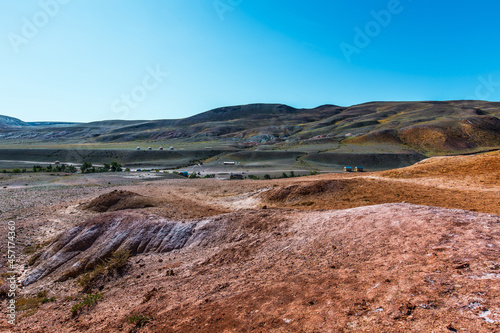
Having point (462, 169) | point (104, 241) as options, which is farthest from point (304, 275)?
point (462, 169)


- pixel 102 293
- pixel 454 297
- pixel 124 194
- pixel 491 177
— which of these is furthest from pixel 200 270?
pixel 491 177

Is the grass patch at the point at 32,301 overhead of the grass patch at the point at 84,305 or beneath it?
beneath

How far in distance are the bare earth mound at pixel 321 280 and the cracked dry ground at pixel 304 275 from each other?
3 centimetres

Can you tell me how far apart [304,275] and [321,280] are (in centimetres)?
64

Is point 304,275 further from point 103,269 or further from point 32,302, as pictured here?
point 32,302

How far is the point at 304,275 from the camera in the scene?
7.27 metres

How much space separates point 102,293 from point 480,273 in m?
11.1

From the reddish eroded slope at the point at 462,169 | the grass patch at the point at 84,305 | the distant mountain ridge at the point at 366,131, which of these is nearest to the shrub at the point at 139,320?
the grass patch at the point at 84,305

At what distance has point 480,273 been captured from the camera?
5.44 meters

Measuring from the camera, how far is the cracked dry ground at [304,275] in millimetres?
4953

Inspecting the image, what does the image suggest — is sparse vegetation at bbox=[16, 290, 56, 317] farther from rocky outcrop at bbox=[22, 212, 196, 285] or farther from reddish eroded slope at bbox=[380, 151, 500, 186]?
reddish eroded slope at bbox=[380, 151, 500, 186]

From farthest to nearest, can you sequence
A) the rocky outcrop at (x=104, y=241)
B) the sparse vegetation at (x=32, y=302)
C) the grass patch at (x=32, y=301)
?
the rocky outcrop at (x=104, y=241)
the grass patch at (x=32, y=301)
the sparse vegetation at (x=32, y=302)

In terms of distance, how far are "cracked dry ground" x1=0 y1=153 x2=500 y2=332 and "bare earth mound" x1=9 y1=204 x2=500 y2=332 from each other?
3 cm

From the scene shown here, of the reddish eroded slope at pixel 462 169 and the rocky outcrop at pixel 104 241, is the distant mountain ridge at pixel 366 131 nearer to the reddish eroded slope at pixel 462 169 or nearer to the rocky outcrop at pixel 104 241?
the reddish eroded slope at pixel 462 169
